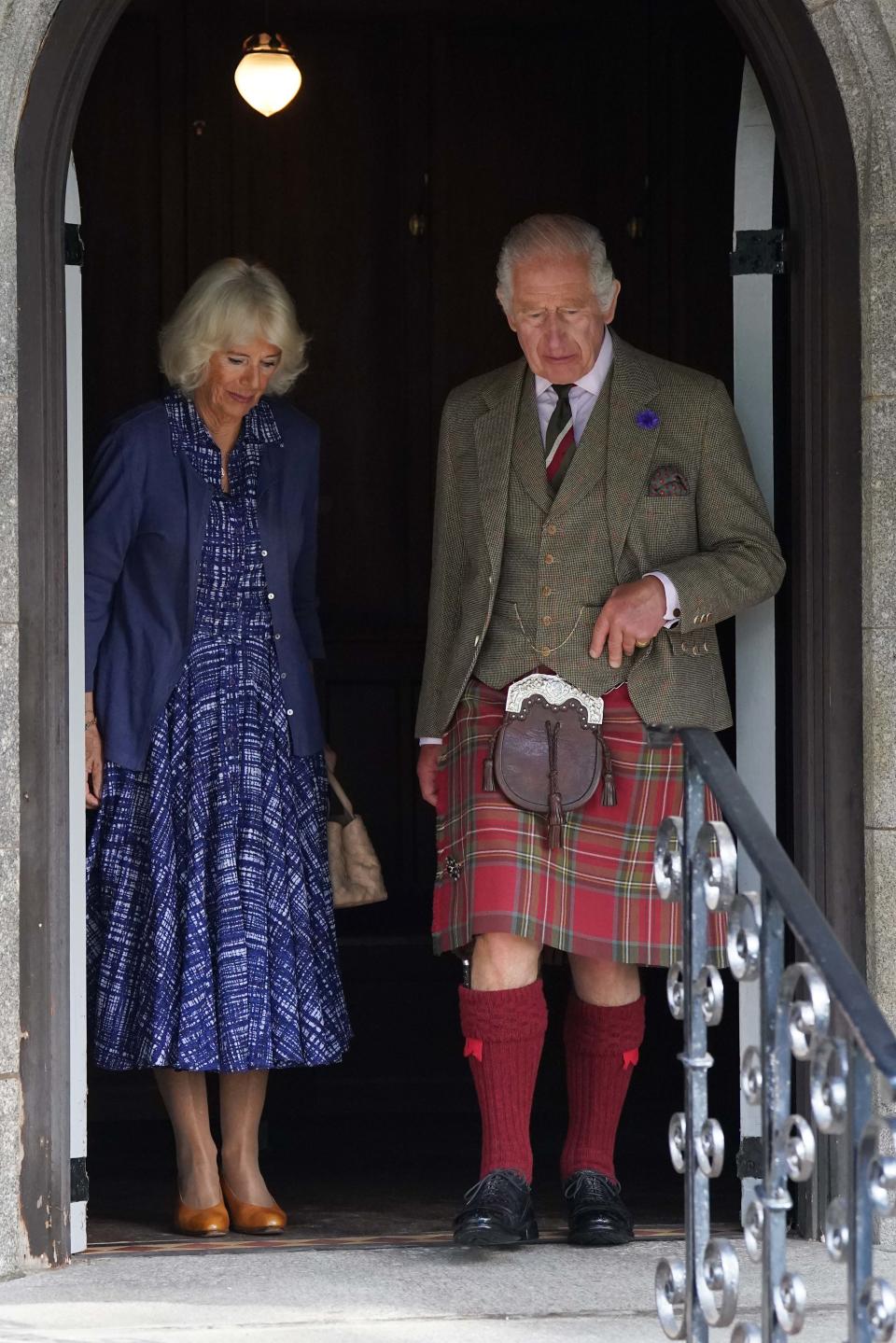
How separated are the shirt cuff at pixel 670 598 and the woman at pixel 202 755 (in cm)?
81

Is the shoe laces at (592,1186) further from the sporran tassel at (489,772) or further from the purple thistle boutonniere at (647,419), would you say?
the purple thistle boutonniere at (647,419)

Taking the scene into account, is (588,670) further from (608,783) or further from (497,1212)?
(497,1212)

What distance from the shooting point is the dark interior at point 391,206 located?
234 inches

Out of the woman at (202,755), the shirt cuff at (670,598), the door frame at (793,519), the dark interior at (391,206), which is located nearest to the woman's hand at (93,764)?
Result: the woman at (202,755)

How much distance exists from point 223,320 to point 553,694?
1.00 metres

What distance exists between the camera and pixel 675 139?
235 inches

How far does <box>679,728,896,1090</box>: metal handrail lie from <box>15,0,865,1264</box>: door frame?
42.0 inches

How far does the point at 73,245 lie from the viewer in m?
3.88

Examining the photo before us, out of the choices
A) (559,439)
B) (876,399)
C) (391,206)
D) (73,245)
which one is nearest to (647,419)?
(559,439)

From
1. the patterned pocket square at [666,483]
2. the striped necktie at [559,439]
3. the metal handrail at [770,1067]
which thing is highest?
the striped necktie at [559,439]

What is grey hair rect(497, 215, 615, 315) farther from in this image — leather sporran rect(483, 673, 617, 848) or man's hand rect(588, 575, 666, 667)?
leather sporran rect(483, 673, 617, 848)

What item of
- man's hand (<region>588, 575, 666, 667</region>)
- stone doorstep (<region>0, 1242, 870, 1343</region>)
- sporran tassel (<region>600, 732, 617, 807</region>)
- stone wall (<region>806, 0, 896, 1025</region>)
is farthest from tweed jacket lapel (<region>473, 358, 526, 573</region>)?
stone doorstep (<region>0, 1242, 870, 1343</region>)

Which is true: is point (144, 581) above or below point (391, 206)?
below

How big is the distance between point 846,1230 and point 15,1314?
64.9 inches
